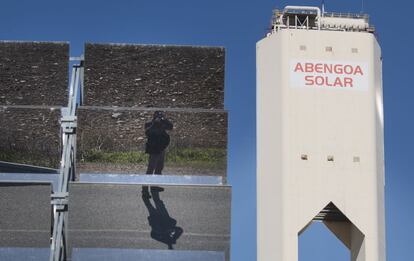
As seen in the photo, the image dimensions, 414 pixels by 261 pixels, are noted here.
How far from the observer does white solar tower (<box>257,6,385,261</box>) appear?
44469mm

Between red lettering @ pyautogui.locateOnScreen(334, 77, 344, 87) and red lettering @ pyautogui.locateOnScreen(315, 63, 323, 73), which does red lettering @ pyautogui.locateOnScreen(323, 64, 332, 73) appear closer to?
red lettering @ pyautogui.locateOnScreen(315, 63, 323, 73)

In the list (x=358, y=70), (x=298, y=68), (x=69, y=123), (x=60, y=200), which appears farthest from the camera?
(x=69, y=123)

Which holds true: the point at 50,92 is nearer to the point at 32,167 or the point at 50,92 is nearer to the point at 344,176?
the point at 32,167

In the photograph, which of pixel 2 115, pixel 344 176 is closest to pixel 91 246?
pixel 2 115

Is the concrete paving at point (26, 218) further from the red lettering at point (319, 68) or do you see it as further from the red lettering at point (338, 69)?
the red lettering at point (338, 69)

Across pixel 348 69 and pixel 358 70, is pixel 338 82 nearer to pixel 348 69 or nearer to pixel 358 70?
pixel 348 69

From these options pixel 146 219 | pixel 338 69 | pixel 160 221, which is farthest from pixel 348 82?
pixel 146 219

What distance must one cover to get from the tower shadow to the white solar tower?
173 inches

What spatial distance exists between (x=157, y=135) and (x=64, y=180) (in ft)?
11.8

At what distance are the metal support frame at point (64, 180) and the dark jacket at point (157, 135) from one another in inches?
105

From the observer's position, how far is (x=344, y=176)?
4472 cm

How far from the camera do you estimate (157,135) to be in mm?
50281

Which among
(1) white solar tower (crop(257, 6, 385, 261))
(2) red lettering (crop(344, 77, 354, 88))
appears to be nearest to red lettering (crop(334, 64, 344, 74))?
(1) white solar tower (crop(257, 6, 385, 261))

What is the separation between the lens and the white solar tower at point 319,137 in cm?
4447
